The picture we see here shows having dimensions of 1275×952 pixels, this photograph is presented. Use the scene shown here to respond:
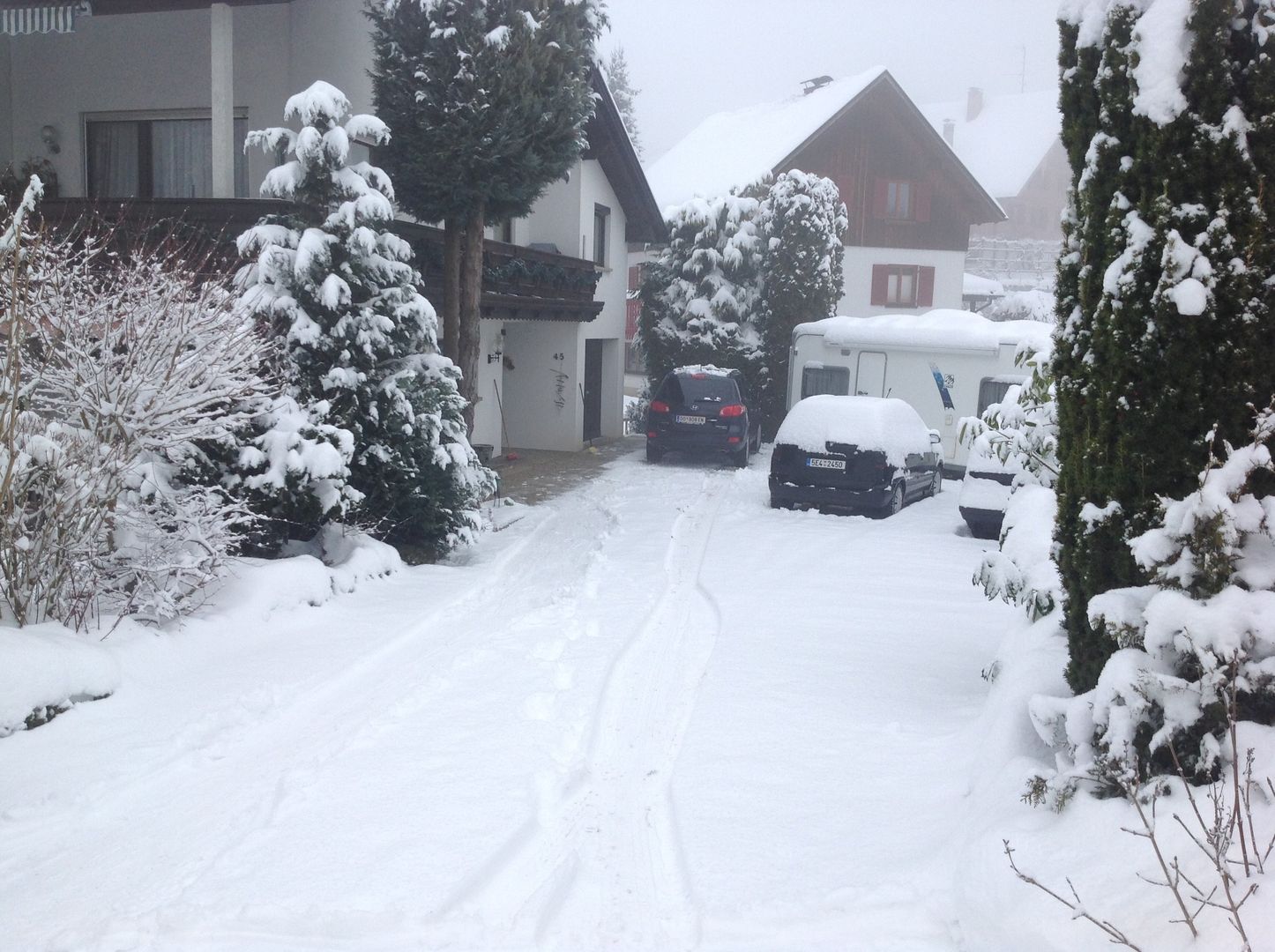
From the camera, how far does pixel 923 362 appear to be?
1992 cm

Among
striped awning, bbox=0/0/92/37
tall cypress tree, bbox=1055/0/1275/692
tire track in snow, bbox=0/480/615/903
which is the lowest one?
tire track in snow, bbox=0/480/615/903

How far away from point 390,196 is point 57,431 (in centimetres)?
436

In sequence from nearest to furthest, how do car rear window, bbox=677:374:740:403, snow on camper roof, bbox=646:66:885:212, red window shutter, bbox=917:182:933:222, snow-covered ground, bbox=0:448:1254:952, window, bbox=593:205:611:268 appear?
snow-covered ground, bbox=0:448:1254:952 < car rear window, bbox=677:374:740:403 < window, bbox=593:205:611:268 < snow on camper roof, bbox=646:66:885:212 < red window shutter, bbox=917:182:933:222

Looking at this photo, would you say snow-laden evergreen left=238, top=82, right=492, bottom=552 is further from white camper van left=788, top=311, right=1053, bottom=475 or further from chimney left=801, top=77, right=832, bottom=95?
chimney left=801, top=77, right=832, bottom=95

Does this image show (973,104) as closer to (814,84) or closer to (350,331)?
(814,84)

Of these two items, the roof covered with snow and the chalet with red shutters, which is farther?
the roof covered with snow

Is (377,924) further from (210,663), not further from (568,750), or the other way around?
(210,663)

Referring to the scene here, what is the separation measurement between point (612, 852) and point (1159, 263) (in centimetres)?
327

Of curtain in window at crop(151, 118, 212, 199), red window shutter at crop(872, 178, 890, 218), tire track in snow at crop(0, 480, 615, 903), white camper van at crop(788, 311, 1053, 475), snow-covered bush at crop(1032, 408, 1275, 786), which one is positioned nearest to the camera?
snow-covered bush at crop(1032, 408, 1275, 786)

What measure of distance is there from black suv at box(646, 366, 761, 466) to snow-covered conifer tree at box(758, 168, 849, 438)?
15.5 feet

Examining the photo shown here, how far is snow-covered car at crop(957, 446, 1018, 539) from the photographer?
1269cm

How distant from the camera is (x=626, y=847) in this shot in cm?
467

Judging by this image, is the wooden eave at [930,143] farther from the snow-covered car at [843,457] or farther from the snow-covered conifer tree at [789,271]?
the snow-covered car at [843,457]

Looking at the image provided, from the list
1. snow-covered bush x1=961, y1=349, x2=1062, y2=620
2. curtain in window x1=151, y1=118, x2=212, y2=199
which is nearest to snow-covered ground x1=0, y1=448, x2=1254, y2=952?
snow-covered bush x1=961, y1=349, x2=1062, y2=620
